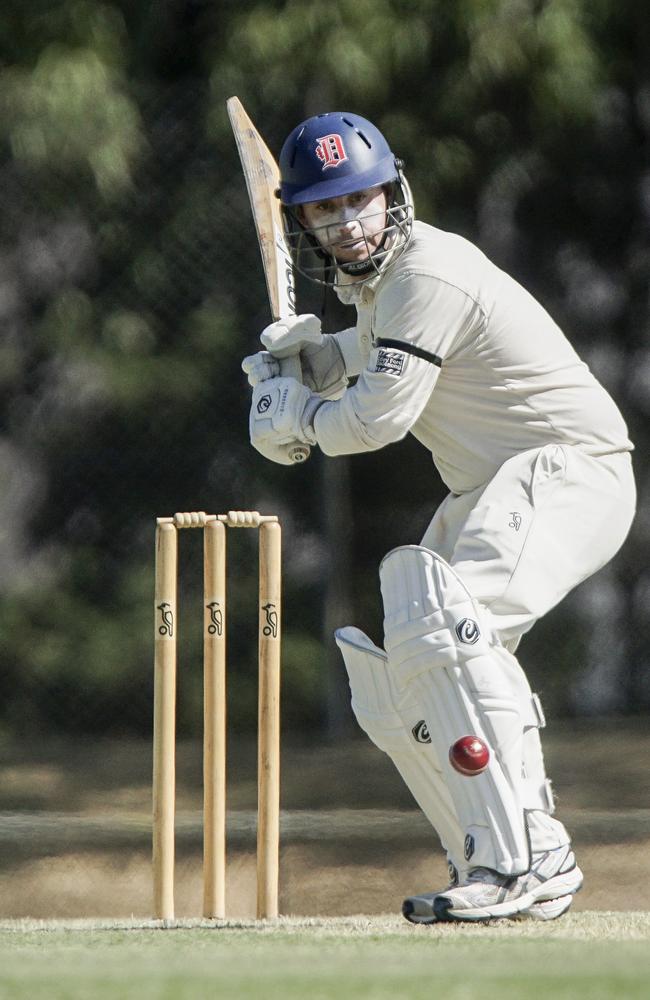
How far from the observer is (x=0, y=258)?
15.3 feet

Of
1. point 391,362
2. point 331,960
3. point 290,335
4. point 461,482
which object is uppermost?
point 290,335

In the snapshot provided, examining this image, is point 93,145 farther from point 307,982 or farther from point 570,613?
point 307,982

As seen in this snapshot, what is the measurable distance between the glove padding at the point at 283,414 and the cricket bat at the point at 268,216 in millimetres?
257

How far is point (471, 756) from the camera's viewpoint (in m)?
2.42

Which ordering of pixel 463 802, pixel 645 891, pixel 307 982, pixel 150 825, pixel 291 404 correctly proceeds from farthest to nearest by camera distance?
pixel 150 825 → pixel 645 891 → pixel 291 404 → pixel 463 802 → pixel 307 982

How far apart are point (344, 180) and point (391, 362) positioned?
0.30m

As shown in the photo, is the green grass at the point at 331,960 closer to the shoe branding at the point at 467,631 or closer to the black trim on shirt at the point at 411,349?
the shoe branding at the point at 467,631

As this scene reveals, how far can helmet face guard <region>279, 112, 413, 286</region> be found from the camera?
2613 millimetres

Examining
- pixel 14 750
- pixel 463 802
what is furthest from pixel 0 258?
pixel 463 802

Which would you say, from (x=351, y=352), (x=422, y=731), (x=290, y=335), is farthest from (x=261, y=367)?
(x=422, y=731)

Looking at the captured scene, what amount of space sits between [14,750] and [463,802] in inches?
89.8

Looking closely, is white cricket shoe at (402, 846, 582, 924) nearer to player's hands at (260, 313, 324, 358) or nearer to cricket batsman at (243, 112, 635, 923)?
cricket batsman at (243, 112, 635, 923)

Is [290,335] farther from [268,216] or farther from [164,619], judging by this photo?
[164,619]

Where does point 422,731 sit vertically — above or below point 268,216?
below
